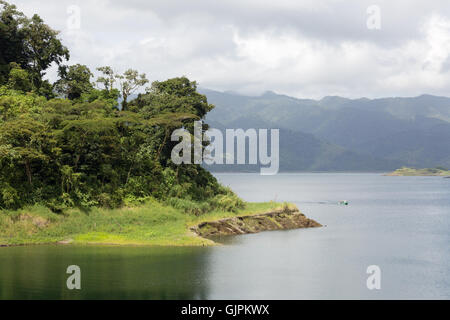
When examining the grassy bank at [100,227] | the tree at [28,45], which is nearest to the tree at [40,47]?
the tree at [28,45]

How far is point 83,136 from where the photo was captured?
4878 centimetres

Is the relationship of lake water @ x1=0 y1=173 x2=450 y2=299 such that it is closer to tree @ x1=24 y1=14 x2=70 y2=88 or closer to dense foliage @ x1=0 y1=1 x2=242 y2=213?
dense foliage @ x1=0 y1=1 x2=242 y2=213

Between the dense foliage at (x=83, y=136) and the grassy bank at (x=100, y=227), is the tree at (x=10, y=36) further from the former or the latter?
the grassy bank at (x=100, y=227)

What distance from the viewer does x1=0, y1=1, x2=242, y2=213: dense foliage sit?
150 ft

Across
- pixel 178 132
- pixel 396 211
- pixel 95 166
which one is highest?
pixel 178 132

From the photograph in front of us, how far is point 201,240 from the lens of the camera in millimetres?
46031

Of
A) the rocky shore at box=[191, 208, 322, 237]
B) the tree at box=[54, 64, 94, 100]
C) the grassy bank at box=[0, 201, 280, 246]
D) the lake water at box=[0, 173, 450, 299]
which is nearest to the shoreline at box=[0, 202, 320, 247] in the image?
the grassy bank at box=[0, 201, 280, 246]

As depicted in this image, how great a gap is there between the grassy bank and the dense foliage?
120 cm

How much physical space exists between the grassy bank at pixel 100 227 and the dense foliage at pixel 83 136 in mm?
1199

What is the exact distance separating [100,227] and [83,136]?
8.81 meters

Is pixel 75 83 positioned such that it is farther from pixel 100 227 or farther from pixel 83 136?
pixel 100 227
